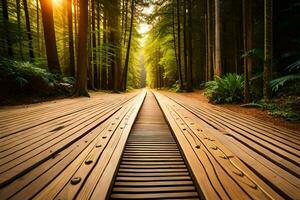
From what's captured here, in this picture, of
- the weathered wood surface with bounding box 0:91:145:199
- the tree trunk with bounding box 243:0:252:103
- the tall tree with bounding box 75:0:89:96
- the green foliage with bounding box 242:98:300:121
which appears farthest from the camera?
the tall tree with bounding box 75:0:89:96

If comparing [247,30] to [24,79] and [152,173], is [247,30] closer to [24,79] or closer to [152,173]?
[152,173]

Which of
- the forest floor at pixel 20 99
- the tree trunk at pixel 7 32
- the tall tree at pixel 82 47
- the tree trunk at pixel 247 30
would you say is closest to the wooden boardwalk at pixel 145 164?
the tree trunk at pixel 247 30

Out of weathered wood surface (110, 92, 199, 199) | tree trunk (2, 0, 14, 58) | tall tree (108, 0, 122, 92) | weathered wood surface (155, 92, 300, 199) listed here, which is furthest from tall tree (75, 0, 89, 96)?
weathered wood surface (155, 92, 300, 199)

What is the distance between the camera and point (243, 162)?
6.93 feet

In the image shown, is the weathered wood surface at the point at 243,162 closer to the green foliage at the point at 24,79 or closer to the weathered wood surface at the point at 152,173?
the weathered wood surface at the point at 152,173

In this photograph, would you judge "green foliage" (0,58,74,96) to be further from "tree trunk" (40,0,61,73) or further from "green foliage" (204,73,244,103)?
"green foliage" (204,73,244,103)

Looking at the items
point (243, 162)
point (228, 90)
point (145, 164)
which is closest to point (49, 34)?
point (228, 90)

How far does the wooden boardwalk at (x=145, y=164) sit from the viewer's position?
1.57m

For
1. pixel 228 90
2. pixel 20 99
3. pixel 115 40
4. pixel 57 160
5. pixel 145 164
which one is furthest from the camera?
pixel 115 40

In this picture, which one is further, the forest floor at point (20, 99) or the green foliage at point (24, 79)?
the green foliage at point (24, 79)

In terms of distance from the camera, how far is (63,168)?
1914mm

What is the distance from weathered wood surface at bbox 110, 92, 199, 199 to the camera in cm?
174

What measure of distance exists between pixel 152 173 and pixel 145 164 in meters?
0.26

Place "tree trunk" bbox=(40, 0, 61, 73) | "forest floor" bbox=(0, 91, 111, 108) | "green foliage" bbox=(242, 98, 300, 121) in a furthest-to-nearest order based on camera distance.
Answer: "tree trunk" bbox=(40, 0, 61, 73), "forest floor" bbox=(0, 91, 111, 108), "green foliage" bbox=(242, 98, 300, 121)
